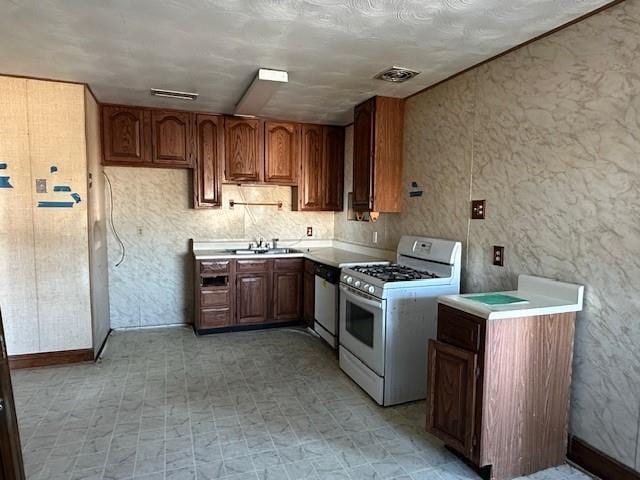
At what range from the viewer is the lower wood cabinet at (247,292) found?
4.21 metres

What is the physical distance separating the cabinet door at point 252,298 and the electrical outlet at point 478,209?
2.39 meters

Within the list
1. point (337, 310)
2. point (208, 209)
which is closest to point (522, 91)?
point (337, 310)

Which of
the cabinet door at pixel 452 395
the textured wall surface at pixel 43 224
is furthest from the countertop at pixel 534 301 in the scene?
the textured wall surface at pixel 43 224

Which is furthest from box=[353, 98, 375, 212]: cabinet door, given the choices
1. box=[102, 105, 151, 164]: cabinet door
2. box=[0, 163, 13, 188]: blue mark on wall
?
box=[0, 163, 13, 188]: blue mark on wall

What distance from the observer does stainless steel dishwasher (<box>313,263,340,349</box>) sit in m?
3.70

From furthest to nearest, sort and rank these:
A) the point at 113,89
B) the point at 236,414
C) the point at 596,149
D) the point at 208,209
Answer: the point at 208,209
the point at 113,89
the point at 236,414
the point at 596,149

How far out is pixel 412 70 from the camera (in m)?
2.89

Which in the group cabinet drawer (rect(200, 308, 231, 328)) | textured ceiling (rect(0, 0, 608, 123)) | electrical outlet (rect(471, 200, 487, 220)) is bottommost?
cabinet drawer (rect(200, 308, 231, 328))

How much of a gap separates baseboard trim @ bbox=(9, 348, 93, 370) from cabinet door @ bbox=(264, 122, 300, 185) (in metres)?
2.50

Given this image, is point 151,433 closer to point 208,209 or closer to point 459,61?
point 208,209

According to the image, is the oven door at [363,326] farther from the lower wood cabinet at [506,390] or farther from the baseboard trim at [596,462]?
the baseboard trim at [596,462]

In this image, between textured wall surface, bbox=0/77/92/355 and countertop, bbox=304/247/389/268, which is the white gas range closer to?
countertop, bbox=304/247/389/268

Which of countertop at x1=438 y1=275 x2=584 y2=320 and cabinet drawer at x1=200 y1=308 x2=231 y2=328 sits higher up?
countertop at x1=438 y1=275 x2=584 y2=320

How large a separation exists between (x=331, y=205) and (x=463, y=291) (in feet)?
→ 7.54
